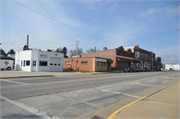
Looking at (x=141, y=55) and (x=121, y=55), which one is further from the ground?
(x=141, y=55)

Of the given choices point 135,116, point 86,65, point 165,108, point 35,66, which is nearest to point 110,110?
point 135,116

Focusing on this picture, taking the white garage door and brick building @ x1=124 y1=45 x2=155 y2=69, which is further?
brick building @ x1=124 y1=45 x2=155 y2=69

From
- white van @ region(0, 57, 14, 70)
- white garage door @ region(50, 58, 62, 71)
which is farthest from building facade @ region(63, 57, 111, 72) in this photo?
white van @ region(0, 57, 14, 70)

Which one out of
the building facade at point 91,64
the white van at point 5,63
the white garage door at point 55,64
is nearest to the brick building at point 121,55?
the building facade at point 91,64

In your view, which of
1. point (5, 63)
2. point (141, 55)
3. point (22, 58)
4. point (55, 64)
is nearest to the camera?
point (5, 63)

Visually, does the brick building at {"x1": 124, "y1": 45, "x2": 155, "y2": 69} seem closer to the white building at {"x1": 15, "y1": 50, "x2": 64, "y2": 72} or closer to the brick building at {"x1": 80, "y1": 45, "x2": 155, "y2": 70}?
the brick building at {"x1": 80, "y1": 45, "x2": 155, "y2": 70}

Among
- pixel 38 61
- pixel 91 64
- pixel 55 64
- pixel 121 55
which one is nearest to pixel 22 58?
pixel 38 61

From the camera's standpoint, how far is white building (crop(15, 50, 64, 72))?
26906 millimetres

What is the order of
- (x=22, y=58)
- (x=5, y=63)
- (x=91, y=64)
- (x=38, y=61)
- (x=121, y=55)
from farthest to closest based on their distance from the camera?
(x=121, y=55) < (x=91, y=64) < (x=22, y=58) < (x=5, y=63) < (x=38, y=61)

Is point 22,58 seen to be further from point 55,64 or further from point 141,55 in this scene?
point 141,55

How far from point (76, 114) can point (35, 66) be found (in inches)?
977

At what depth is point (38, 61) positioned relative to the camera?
27125 millimetres

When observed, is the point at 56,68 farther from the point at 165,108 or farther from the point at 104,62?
the point at 165,108

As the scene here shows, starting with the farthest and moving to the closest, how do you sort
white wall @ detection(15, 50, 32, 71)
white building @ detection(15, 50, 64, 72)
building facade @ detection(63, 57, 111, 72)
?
building facade @ detection(63, 57, 111, 72) < white wall @ detection(15, 50, 32, 71) < white building @ detection(15, 50, 64, 72)
